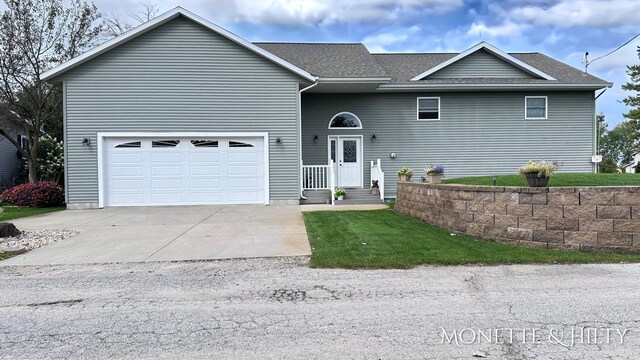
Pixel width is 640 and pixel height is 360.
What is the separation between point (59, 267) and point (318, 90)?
10.6m

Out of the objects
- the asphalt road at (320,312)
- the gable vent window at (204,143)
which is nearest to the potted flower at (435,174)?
the asphalt road at (320,312)

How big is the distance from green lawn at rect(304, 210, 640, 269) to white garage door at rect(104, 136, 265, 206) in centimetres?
524

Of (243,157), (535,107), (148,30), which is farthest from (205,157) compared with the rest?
(535,107)

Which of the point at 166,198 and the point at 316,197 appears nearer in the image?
the point at 166,198

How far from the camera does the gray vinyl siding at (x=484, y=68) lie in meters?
15.3

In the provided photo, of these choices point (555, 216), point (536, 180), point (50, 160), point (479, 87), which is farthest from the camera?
point (50, 160)

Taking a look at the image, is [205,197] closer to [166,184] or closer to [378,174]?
[166,184]

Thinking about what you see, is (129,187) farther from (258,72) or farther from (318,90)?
(318,90)

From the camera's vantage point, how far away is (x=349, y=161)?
14969mm

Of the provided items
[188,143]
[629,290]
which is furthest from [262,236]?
[188,143]

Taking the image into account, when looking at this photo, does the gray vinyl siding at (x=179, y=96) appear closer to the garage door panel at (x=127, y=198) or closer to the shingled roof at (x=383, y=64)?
the garage door panel at (x=127, y=198)

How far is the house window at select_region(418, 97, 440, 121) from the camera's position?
49.3 ft

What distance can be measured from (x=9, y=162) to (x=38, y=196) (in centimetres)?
1241

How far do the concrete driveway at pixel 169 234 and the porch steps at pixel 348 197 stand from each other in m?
1.43
